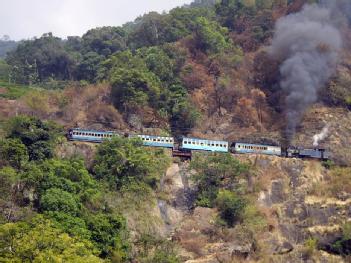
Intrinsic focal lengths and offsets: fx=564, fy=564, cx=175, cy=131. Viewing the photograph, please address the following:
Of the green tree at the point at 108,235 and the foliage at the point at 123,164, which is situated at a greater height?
the foliage at the point at 123,164

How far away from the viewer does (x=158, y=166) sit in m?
44.4

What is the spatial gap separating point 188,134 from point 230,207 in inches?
564

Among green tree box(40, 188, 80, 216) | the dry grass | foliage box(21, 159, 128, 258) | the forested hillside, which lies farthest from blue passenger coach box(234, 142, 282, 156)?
green tree box(40, 188, 80, 216)

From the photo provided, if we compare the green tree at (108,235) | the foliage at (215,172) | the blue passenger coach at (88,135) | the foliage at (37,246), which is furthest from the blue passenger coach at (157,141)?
the foliage at (37,246)

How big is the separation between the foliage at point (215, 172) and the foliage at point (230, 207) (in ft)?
6.79

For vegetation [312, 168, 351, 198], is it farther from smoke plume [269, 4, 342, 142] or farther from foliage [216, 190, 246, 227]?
foliage [216, 190, 246, 227]

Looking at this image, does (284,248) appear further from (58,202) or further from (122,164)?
(58,202)

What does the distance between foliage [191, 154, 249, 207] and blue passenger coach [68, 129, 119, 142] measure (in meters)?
7.63

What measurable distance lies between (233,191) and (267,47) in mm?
25059

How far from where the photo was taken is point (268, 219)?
43750 mm

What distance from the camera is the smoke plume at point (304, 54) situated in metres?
56.1

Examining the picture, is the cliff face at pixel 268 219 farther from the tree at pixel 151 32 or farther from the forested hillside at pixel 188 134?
the tree at pixel 151 32

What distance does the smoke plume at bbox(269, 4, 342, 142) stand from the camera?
5612 cm

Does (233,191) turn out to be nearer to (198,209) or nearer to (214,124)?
(198,209)
